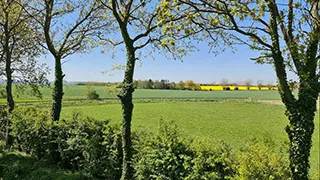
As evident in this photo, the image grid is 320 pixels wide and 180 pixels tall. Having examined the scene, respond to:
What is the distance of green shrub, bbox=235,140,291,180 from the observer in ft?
14.4

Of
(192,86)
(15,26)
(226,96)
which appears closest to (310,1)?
(15,26)

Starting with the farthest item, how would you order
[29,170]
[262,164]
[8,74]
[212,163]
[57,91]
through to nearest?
1. [8,74]
2. [57,91]
3. [29,170]
4. [212,163]
5. [262,164]

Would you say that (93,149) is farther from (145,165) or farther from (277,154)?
(277,154)

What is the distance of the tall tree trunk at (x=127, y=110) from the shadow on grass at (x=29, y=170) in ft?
4.77

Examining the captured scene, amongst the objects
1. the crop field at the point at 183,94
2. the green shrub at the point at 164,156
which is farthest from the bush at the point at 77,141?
the crop field at the point at 183,94

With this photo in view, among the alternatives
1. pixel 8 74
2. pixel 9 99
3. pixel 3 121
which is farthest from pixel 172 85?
pixel 8 74

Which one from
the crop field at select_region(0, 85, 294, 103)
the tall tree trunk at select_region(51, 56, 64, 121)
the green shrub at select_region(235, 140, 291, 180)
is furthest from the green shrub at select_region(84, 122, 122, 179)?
the crop field at select_region(0, 85, 294, 103)

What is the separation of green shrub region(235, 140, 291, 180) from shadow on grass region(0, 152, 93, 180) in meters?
4.29

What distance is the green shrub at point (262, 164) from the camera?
4.38 m

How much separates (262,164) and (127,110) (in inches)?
130

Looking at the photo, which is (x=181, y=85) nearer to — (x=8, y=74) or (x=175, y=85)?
(x=175, y=85)

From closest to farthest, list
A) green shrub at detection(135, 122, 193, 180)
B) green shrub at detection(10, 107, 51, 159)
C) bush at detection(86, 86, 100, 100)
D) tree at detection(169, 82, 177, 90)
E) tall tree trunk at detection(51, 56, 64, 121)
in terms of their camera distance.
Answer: green shrub at detection(135, 122, 193, 180) < green shrub at detection(10, 107, 51, 159) < tall tree trunk at detection(51, 56, 64, 121) < bush at detection(86, 86, 100, 100) < tree at detection(169, 82, 177, 90)

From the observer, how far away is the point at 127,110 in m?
6.47

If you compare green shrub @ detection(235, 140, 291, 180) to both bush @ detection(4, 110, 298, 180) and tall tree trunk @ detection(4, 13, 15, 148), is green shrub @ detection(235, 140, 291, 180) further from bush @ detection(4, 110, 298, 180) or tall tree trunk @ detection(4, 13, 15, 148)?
tall tree trunk @ detection(4, 13, 15, 148)
